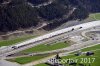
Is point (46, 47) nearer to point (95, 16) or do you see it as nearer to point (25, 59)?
point (25, 59)

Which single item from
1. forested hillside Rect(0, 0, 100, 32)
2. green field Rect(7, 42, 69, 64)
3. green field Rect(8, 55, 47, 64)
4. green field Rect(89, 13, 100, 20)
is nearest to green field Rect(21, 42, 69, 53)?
green field Rect(7, 42, 69, 64)

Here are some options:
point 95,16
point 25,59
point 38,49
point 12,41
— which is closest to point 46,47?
point 38,49

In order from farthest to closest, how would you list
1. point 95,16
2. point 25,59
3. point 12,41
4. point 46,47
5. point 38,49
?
point 95,16 < point 12,41 < point 46,47 < point 38,49 < point 25,59

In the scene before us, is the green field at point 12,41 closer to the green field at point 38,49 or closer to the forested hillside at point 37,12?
the forested hillside at point 37,12

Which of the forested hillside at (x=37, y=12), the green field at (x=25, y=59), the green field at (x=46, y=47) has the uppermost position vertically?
the forested hillside at (x=37, y=12)

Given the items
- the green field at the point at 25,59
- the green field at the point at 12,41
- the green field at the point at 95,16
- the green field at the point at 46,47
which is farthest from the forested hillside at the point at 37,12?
the green field at the point at 25,59

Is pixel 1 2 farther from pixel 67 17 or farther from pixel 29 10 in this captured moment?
pixel 67 17

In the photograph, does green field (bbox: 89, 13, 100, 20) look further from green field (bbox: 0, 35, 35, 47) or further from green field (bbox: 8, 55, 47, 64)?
green field (bbox: 8, 55, 47, 64)

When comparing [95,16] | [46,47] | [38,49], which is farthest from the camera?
[95,16]

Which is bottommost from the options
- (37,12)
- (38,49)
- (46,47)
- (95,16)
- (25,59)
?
(25,59)

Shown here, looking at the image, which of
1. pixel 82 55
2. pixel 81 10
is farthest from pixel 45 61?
pixel 81 10
